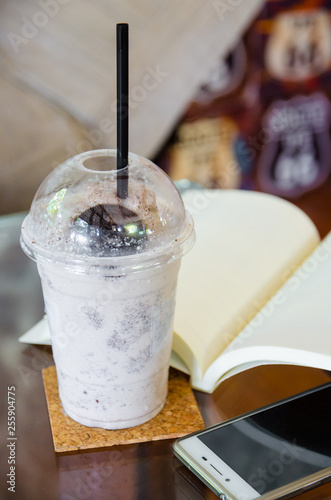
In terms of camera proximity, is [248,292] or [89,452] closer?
[89,452]

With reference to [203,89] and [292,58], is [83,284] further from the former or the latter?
[292,58]

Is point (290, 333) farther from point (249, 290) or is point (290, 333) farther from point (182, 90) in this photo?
point (182, 90)

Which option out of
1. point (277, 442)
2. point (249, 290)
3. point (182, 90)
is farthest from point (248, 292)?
point (182, 90)

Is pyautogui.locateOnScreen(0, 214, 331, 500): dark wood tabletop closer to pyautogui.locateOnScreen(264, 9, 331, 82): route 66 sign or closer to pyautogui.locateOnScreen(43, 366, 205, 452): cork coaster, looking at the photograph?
pyautogui.locateOnScreen(43, 366, 205, 452): cork coaster

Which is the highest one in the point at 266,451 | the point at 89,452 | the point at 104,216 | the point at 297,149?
the point at 104,216

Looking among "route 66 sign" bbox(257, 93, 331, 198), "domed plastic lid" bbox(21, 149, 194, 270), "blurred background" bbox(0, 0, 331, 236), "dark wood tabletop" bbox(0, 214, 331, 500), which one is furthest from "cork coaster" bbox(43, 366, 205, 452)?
"route 66 sign" bbox(257, 93, 331, 198)

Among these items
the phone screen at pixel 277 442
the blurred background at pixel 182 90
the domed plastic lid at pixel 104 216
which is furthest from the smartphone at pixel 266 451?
the blurred background at pixel 182 90
